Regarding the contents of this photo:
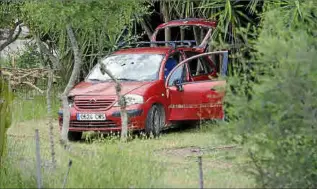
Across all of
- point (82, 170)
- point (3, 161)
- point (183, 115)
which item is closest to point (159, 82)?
point (183, 115)

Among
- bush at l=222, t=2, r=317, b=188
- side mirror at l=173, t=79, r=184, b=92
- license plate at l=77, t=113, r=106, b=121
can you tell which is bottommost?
license plate at l=77, t=113, r=106, b=121

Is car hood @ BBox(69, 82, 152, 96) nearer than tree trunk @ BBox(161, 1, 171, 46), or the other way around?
car hood @ BBox(69, 82, 152, 96)

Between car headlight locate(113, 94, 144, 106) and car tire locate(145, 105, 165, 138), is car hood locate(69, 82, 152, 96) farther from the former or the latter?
car tire locate(145, 105, 165, 138)

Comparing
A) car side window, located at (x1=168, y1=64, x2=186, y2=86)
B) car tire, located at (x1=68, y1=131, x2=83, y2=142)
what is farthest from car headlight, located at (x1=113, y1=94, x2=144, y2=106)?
car tire, located at (x1=68, y1=131, x2=83, y2=142)

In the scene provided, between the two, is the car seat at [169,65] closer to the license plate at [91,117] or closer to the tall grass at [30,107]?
the license plate at [91,117]

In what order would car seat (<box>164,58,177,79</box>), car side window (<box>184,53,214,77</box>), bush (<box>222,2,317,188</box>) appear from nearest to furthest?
bush (<box>222,2,317,188</box>) → car seat (<box>164,58,177,79</box>) → car side window (<box>184,53,214,77</box>)

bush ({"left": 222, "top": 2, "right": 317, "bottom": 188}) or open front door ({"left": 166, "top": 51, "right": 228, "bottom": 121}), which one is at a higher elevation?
bush ({"left": 222, "top": 2, "right": 317, "bottom": 188})

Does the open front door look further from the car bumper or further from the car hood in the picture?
the car bumper

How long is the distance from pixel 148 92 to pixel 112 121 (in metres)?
0.70

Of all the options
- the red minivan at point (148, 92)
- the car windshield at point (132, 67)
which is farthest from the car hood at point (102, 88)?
the car windshield at point (132, 67)

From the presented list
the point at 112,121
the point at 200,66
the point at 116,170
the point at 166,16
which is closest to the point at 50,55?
the point at 166,16

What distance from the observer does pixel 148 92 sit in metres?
10.8

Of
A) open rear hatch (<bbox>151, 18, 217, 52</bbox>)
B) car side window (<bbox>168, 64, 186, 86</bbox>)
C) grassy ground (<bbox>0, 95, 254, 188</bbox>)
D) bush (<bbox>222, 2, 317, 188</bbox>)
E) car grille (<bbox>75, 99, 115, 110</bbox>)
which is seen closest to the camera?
bush (<bbox>222, 2, 317, 188</bbox>)

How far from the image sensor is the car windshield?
1125 centimetres
